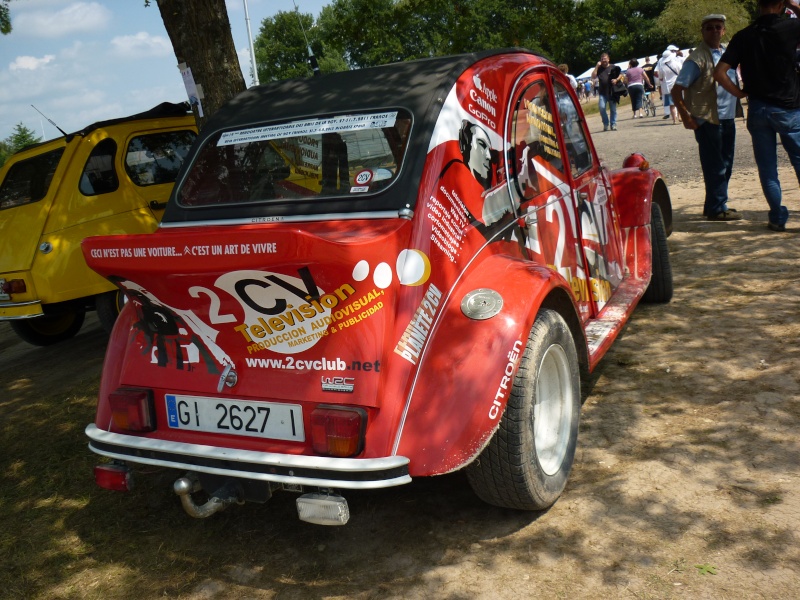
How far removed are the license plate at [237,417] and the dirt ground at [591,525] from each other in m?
0.64

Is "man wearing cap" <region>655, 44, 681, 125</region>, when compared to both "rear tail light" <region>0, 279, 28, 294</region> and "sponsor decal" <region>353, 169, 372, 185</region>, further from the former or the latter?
"sponsor decal" <region>353, 169, 372, 185</region>

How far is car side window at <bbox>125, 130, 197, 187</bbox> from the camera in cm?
795

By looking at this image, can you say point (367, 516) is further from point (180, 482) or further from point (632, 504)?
point (632, 504)

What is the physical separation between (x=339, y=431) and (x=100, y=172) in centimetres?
581

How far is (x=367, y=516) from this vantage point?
3.62m

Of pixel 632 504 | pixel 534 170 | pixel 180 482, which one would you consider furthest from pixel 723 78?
pixel 180 482

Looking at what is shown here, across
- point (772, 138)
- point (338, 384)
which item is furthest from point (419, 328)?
point (772, 138)

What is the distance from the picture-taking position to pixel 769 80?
22.9 ft

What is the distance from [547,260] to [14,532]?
3070mm

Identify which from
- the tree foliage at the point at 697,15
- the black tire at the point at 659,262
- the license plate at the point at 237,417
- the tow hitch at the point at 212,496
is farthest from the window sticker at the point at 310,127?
the tree foliage at the point at 697,15

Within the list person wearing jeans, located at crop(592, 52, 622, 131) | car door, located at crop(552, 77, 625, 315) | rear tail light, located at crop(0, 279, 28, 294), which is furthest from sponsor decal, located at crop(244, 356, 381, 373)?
person wearing jeans, located at crop(592, 52, 622, 131)

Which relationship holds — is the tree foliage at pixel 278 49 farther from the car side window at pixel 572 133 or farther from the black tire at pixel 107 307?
the car side window at pixel 572 133

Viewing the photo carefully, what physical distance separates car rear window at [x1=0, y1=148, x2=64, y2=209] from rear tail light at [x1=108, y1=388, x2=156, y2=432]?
4.82m

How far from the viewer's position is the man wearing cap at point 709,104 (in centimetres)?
786
